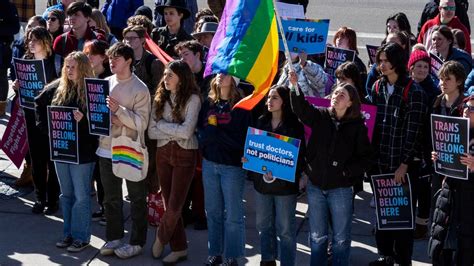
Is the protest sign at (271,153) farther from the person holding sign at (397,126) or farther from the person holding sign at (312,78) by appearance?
the person holding sign at (312,78)

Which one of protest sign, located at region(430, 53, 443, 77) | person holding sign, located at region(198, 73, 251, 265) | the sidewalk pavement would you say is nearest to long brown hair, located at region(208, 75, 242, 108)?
person holding sign, located at region(198, 73, 251, 265)

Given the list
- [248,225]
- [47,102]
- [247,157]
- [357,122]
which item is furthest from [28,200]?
[357,122]

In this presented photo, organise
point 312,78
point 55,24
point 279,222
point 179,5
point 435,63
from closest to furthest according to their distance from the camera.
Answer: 1. point 279,222
2. point 312,78
3. point 435,63
4. point 55,24
5. point 179,5

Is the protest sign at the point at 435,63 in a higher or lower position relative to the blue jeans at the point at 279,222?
higher

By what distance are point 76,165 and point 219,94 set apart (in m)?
1.51

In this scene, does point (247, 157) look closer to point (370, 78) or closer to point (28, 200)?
point (370, 78)

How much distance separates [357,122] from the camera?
8.00m

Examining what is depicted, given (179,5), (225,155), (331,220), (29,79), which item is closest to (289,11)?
(179,5)

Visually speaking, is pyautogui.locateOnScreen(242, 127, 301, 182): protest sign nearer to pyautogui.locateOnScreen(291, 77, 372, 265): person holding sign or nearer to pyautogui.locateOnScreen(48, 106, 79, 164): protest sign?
pyautogui.locateOnScreen(291, 77, 372, 265): person holding sign

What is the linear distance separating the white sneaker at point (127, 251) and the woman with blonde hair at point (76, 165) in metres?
0.38

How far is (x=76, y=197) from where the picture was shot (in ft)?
29.7

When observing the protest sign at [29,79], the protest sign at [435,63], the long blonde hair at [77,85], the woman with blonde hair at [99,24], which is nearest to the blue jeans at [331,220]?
the long blonde hair at [77,85]

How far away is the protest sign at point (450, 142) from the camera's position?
773 centimetres

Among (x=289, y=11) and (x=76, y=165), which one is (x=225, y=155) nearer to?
(x=76, y=165)
